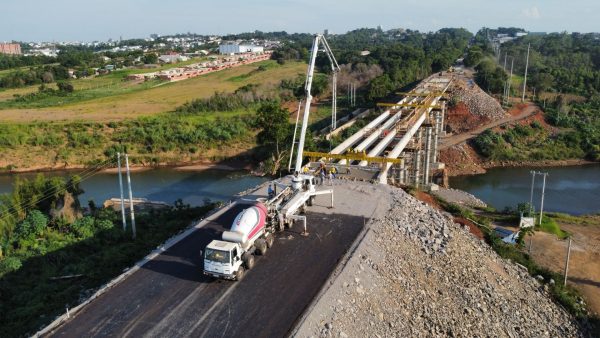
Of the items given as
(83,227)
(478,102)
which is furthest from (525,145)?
(83,227)

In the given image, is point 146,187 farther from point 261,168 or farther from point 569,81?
point 569,81

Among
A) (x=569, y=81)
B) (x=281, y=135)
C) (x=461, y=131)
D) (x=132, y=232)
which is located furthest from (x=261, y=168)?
(x=569, y=81)

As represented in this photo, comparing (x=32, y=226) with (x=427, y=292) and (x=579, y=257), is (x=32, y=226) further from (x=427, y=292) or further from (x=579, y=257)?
(x=579, y=257)

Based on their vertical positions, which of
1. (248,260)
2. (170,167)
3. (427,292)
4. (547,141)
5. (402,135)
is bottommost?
(170,167)

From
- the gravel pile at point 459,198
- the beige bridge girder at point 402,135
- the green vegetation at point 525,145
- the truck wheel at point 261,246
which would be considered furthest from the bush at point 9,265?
the green vegetation at point 525,145

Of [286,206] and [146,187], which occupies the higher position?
[286,206]

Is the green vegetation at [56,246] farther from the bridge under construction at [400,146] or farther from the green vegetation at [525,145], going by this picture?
the green vegetation at [525,145]
